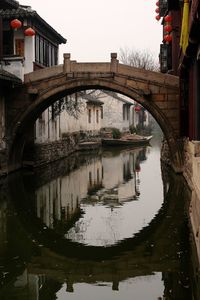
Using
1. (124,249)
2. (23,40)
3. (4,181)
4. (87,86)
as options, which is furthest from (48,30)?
(124,249)

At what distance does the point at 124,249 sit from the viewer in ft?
32.8

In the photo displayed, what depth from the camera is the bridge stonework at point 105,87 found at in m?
20.7

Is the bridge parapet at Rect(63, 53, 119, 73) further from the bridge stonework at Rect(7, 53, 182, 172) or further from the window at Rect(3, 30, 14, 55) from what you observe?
the window at Rect(3, 30, 14, 55)

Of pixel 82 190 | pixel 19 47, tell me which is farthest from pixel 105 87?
pixel 19 47

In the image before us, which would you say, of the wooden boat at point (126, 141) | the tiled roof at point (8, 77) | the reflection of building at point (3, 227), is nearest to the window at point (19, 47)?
the tiled roof at point (8, 77)

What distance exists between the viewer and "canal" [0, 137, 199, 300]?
7.82 m

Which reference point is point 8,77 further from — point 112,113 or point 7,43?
point 112,113

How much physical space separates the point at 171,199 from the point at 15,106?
9.14m

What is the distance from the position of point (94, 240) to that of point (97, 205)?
4468 millimetres

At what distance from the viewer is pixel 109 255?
31.7 feet

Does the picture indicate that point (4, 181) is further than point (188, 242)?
Yes

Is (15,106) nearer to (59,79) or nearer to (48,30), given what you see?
(59,79)

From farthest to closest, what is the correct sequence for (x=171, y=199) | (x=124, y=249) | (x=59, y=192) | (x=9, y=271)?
(x=59, y=192), (x=171, y=199), (x=124, y=249), (x=9, y=271)

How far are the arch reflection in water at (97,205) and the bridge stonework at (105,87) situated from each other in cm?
265
